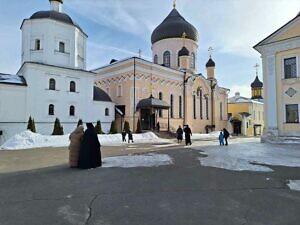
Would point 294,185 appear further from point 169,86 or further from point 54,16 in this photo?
point 169,86

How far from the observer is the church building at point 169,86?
104 ft

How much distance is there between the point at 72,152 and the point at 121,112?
2277 cm

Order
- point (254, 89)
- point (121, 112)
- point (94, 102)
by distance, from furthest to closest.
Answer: point (254, 89), point (121, 112), point (94, 102)

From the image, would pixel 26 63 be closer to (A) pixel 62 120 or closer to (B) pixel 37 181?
(A) pixel 62 120

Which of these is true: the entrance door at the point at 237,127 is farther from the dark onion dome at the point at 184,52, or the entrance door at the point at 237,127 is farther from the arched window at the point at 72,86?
the arched window at the point at 72,86

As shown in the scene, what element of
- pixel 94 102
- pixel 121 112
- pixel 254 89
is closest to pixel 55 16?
pixel 94 102

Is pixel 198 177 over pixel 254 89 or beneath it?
beneath

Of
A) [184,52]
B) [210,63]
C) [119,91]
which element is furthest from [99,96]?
[210,63]

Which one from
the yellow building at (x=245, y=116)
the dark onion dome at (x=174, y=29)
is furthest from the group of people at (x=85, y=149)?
the yellow building at (x=245, y=116)

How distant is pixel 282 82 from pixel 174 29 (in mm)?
22585

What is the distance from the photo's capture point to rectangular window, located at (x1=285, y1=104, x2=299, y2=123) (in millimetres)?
19494

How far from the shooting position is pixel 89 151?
9.16 meters

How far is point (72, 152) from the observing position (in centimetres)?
938

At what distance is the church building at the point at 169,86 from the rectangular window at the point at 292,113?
46.0 ft
